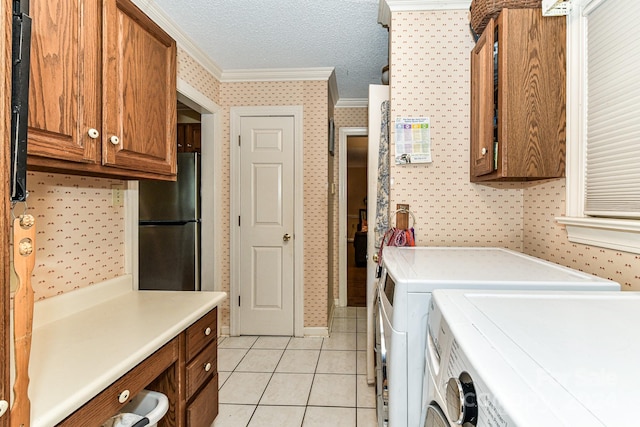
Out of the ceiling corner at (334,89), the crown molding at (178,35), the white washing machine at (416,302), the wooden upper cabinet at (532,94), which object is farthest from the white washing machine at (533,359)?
the ceiling corner at (334,89)

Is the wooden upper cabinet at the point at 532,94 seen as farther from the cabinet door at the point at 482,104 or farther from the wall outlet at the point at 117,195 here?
the wall outlet at the point at 117,195

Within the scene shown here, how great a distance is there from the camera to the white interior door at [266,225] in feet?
10.8

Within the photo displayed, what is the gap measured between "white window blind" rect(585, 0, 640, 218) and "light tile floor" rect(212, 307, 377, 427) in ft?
5.36

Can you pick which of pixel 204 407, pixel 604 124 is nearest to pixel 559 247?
pixel 604 124

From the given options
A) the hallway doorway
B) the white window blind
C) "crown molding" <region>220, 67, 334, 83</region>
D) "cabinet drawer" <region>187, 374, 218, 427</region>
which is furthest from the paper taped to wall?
the hallway doorway

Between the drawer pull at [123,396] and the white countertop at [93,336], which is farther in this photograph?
the drawer pull at [123,396]

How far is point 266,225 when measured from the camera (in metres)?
3.30

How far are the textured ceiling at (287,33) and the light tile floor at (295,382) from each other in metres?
2.49

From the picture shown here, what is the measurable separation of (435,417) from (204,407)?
123 cm

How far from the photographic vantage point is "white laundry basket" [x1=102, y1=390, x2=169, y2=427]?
1.15 meters

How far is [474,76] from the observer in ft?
6.27

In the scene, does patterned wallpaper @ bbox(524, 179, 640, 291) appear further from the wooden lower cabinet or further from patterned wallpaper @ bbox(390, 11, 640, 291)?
the wooden lower cabinet

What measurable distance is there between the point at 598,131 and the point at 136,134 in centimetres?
185

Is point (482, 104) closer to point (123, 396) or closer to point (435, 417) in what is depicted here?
point (435, 417)
